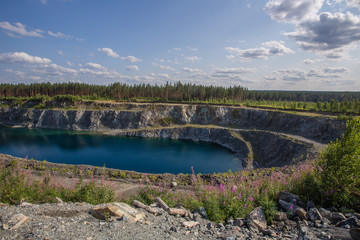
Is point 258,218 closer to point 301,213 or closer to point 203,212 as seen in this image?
point 301,213

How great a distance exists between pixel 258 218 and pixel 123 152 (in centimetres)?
4395

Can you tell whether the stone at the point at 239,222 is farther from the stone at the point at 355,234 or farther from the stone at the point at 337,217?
the stone at the point at 337,217

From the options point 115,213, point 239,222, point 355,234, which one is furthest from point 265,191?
point 115,213

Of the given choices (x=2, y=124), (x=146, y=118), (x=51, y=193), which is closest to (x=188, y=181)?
(x=51, y=193)

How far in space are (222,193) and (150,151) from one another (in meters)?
42.0

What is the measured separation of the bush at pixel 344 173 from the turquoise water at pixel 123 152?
28.3 metres

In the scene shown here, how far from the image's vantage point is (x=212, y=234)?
6.73 m

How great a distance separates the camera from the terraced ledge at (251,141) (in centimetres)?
3742

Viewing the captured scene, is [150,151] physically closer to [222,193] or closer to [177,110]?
[177,110]

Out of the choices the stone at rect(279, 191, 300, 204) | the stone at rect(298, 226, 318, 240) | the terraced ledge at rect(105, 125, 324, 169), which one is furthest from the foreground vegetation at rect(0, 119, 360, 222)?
the terraced ledge at rect(105, 125, 324, 169)

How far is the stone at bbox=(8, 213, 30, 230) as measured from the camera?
20.5 feet

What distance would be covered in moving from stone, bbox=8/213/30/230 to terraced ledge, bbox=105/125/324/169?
87.6ft

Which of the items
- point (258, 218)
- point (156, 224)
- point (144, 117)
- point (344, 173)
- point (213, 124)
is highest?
point (344, 173)

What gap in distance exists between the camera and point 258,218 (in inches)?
293
